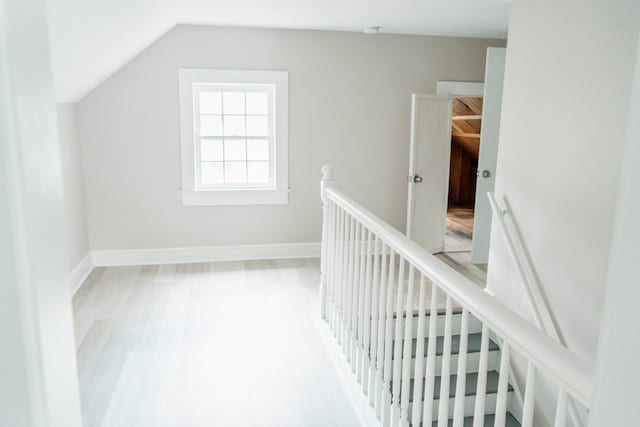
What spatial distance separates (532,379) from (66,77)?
11.2 ft

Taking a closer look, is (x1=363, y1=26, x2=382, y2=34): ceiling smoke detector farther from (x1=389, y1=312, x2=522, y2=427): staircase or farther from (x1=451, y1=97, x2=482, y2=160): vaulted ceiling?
(x1=389, y1=312, x2=522, y2=427): staircase

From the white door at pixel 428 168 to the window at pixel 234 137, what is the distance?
1348mm

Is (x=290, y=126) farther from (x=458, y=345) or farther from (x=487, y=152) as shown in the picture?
(x=458, y=345)

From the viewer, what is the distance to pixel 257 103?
4.90m

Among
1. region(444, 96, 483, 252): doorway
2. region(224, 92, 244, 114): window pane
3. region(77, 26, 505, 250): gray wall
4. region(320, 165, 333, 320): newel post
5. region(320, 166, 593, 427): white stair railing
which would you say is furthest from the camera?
region(444, 96, 483, 252): doorway

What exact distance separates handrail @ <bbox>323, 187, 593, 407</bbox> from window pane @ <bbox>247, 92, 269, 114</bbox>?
10.9 feet

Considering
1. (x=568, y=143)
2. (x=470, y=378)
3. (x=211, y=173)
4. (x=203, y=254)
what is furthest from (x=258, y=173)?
(x=568, y=143)

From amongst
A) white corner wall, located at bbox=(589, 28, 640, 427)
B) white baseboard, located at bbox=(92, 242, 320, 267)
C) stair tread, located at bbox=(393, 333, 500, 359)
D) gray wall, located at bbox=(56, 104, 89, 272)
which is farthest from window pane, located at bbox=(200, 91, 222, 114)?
white corner wall, located at bbox=(589, 28, 640, 427)

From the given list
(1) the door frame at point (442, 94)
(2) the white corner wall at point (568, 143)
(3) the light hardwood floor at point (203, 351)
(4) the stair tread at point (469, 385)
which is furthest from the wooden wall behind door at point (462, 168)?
(4) the stair tread at point (469, 385)

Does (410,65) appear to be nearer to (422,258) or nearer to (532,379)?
(422,258)

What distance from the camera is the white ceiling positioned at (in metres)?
2.64

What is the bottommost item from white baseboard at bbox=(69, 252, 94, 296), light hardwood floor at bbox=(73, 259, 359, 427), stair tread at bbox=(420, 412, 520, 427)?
stair tread at bbox=(420, 412, 520, 427)

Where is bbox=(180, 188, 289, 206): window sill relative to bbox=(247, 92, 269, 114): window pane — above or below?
below

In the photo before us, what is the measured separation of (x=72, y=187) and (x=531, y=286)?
12.7 feet
